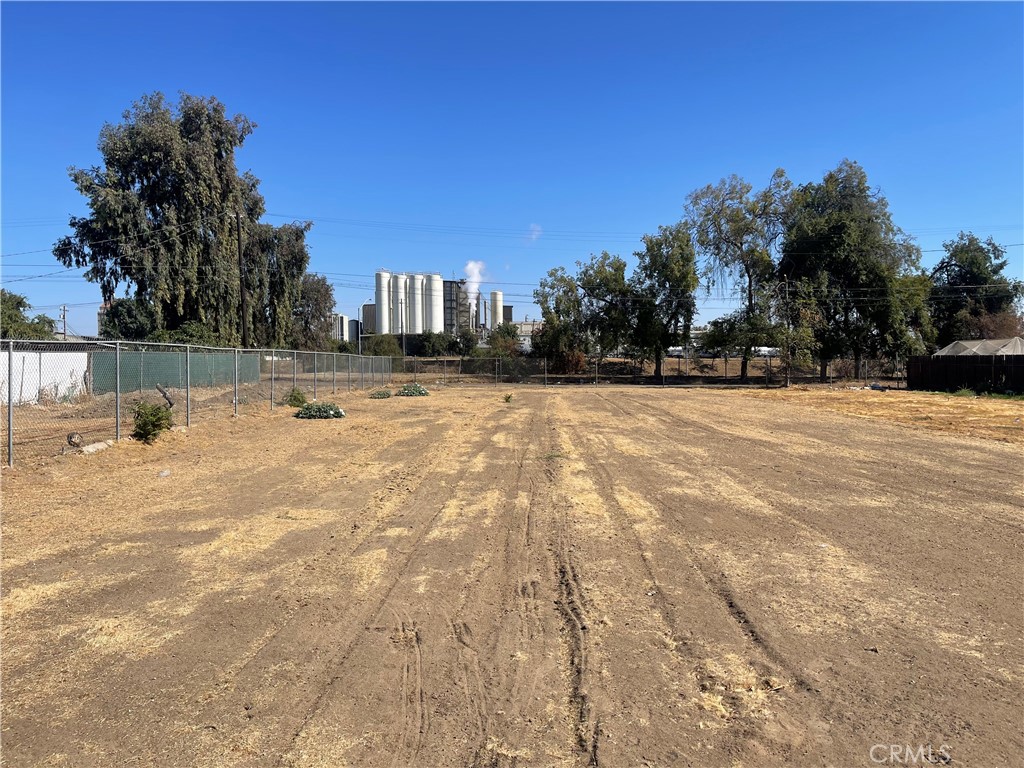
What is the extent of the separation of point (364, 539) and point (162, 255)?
110 feet

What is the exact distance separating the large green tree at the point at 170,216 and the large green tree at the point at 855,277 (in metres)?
40.4

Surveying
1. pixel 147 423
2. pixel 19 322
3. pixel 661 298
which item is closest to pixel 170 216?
pixel 19 322

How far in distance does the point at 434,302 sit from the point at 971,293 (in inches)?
3067

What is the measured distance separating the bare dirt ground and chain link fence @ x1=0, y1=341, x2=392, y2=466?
4.97 meters

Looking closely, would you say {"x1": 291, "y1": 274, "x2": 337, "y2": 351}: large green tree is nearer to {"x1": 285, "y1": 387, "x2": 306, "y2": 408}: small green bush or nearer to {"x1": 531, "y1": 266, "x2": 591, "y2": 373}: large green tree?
{"x1": 531, "y1": 266, "x2": 591, "y2": 373}: large green tree

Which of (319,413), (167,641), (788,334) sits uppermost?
(788,334)

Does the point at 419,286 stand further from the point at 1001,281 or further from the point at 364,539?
the point at 364,539

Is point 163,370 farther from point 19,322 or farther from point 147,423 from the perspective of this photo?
point 19,322

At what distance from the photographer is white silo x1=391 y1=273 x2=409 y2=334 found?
3962 inches

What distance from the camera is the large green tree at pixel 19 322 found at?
37781mm

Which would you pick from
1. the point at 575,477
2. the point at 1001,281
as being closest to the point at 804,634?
the point at 575,477

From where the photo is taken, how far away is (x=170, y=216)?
33031 millimetres

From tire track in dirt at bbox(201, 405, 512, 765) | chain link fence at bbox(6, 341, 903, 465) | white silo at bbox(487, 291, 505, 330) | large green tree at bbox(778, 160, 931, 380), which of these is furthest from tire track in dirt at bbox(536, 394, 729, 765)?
white silo at bbox(487, 291, 505, 330)

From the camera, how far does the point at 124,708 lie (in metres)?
2.92
